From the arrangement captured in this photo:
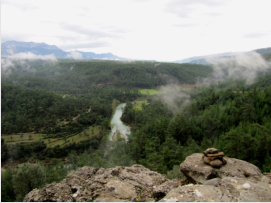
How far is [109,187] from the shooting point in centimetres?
1048

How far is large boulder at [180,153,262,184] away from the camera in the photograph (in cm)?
1078

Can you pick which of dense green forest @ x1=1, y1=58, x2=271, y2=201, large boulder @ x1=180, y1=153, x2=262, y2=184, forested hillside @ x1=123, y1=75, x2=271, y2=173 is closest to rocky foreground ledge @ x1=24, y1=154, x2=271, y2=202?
large boulder @ x1=180, y1=153, x2=262, y2=184

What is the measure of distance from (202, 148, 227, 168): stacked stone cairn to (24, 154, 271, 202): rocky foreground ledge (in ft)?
0.85

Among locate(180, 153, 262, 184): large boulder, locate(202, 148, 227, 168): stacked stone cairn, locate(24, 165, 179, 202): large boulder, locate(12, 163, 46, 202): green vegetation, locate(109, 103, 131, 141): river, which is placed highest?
locate(202, 148, 227, 168): stacked stone cairn

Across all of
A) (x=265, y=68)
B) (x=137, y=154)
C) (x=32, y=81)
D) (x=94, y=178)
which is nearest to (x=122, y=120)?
(x=137, y=154)

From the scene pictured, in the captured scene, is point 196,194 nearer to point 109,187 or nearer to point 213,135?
point 109,187

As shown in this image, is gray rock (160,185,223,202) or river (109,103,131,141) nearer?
gray rock (160,185,223,202)

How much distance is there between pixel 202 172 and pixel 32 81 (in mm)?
195841

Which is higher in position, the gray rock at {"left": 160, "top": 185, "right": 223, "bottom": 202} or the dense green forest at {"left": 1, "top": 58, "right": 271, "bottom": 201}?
the gray rock at {"left": 160, "top": 185, "right": 223, "bottom": 202}

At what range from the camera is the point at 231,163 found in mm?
12023

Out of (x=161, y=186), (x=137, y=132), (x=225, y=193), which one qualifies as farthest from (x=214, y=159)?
(x=137, y=132)

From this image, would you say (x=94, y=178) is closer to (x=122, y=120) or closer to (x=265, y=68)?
(x=122, y=120)

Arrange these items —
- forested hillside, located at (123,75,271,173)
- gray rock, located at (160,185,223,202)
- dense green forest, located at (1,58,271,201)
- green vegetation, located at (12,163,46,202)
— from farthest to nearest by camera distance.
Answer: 1. dense green forest, located at (1,58,271,201)
2. green vegetation, located at (12,163,46,202)
3. forested hillside, located at (123,75,271,173)
4. gray rock, located at (160,185,223,202)

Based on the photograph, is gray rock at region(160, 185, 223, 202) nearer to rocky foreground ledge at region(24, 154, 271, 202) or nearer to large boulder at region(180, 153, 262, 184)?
rocky foreground ledge at region(24, 154, 271, 202)
